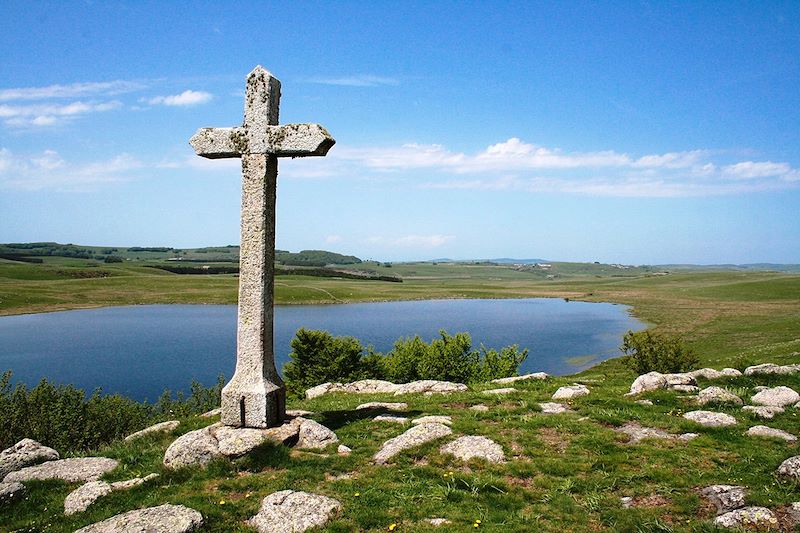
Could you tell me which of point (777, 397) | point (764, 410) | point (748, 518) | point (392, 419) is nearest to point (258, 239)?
point (392, 419)

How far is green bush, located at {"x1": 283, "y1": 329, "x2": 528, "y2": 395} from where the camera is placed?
132 feet

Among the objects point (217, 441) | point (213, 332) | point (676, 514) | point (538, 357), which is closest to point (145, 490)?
point (217, 441)

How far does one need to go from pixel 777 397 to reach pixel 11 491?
1869 centimetres

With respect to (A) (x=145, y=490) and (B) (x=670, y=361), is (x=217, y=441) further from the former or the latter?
(B) (x=670, y=361)

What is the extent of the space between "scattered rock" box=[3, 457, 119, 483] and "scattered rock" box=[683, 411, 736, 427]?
13.9m

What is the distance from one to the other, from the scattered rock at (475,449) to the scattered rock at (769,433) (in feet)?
18.9

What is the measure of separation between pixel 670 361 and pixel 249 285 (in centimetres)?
3073

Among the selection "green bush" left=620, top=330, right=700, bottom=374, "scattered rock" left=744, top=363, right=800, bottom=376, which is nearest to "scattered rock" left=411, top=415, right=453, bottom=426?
"scattered rock" left=744, top=363, right=800, bottom=376

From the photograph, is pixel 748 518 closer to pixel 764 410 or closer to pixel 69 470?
pixel 764 410

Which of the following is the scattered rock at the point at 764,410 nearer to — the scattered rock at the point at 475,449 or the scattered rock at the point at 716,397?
the scattered rock at the point at 716,397

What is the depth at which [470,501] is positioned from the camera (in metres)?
8.70

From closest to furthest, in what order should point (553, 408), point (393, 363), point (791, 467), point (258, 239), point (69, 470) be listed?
1. point (791, 467)
2. point (69, 470)
3. point (258, 239)
4. point (553, 408)
5. point (393, 363)

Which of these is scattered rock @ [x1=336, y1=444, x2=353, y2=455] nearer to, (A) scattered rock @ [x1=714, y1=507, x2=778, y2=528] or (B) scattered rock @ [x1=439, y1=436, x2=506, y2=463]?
(B) scattered rock @ [x1=439, y1=436, x2=506, y2=463]

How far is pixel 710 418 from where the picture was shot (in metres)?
12.5
